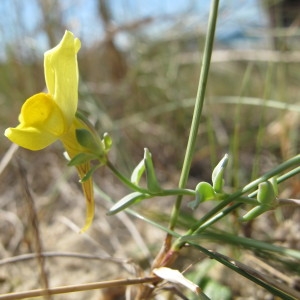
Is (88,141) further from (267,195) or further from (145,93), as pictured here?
(145,93)

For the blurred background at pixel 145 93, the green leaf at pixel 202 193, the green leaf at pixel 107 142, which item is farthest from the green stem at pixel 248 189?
the blurred background at pixel 145 93

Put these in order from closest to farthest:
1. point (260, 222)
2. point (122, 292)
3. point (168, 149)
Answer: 1. point (122, 292)
2. point (260, 222)
3. point (168, 149)

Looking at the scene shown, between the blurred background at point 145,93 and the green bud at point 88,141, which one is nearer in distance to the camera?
the green bud at point 88,141

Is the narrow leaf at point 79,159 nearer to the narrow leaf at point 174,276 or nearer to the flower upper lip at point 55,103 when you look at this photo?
the flower upper lip at point 55,103

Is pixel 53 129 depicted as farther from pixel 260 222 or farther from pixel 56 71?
pixel 260 222

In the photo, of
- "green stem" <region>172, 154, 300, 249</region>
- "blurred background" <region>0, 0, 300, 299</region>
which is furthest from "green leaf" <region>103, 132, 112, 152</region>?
"blurred background" <region>0, 0, 300, 299</region>

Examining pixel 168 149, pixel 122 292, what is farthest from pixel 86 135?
pixel 168 149
